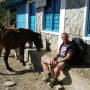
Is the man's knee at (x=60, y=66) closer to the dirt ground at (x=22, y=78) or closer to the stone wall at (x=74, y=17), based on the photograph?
the dirt ground at (x=22, y=78)

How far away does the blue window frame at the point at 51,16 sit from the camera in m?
10.9

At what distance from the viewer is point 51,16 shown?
37.2ft

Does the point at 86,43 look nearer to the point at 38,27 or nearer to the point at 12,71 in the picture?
the point at 12,71

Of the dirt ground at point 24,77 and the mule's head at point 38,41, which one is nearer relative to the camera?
the dirt ground at point 24,77

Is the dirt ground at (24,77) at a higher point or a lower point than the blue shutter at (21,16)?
lower

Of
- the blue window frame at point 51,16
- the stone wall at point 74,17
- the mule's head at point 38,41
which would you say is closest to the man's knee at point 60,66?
the stone wall at point 74,17

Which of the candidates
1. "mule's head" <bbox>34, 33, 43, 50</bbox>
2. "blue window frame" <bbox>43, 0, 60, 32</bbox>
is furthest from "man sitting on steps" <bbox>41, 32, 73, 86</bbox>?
"blue window frame" <bbox>43, 0, 60, 32</bbox>

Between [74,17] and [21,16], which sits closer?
[74,17]

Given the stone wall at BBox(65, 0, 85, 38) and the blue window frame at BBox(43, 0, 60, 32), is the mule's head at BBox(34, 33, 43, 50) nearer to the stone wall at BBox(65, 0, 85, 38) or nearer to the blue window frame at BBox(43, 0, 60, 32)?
the blue window frame at BBox(43, 0, 60, 32)

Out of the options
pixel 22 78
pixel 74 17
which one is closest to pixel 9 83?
pixel 22 78

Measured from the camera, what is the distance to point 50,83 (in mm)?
7770

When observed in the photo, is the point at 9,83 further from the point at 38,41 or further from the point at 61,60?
the point at 38,41

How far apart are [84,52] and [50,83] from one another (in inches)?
54.7

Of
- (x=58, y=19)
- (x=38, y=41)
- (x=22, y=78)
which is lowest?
(x=22, y=78)
